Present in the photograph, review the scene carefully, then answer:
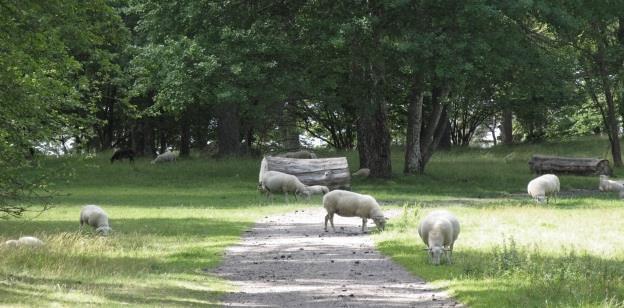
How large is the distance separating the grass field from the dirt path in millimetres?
413

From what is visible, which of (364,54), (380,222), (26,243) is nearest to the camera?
(26,243)

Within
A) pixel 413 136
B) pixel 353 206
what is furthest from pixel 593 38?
pixel 353 206

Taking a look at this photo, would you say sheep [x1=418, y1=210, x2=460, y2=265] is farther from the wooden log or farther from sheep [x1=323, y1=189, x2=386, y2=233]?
the wooden log

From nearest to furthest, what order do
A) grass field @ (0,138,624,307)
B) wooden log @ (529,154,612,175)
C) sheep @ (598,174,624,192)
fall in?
grass field @ (0,138,624,307), sheep @ (598,174,624,192), wooden log @ (529,154,612,175)

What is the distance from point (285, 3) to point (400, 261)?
1051 inches

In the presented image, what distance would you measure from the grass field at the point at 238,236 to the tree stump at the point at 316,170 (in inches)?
57.8

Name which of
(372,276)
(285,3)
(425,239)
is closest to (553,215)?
(425,239)

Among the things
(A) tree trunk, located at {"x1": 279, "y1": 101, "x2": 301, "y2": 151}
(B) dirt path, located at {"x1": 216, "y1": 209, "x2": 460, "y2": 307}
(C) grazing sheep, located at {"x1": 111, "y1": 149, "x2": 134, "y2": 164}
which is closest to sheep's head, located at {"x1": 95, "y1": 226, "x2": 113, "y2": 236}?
(B) dirt path, located at {"x1": 216, "y1": 209, "x2": 460, "y2": 307}

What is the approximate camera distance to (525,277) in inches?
561

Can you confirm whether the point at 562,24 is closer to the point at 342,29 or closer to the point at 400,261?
the point at 342,29

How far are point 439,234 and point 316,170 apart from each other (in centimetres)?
2057

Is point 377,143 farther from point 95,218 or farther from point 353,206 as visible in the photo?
point 95,218

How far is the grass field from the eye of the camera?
520 inches

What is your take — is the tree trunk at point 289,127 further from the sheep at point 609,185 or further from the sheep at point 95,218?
the sheep at point 95,218
